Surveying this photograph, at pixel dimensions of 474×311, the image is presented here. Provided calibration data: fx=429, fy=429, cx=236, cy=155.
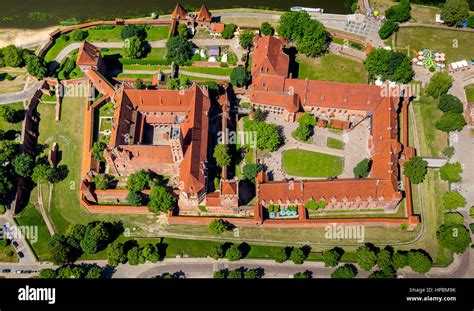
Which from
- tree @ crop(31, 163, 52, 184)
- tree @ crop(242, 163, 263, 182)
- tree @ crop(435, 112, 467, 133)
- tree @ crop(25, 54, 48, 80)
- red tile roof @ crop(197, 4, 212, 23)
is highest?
red tile roof @ crop(197, 4, 212, 23)

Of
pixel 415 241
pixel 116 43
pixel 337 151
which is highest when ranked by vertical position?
pixel 116 43

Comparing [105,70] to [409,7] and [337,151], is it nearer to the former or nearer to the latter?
[337,151]

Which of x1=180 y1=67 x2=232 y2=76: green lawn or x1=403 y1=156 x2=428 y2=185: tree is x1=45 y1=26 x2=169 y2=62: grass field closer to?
x1=180 y1=67 x2=232 y2=76: green lawn

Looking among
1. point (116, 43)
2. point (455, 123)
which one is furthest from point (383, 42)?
point (116, 43)

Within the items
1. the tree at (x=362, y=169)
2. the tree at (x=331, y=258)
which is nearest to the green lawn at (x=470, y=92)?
the tree at (x=362, y=169)

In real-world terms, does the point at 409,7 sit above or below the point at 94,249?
above

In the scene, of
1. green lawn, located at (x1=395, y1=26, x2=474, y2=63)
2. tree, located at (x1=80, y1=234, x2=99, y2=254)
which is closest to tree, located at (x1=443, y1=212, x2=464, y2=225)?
green lawn, located at (x1=395, y1=26, x2=474, y2=63)
